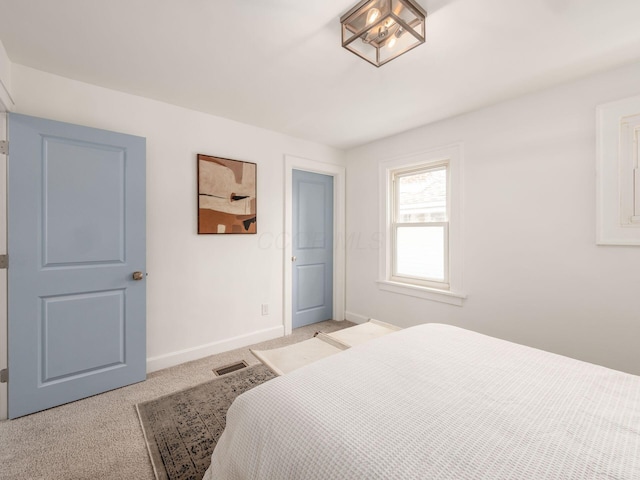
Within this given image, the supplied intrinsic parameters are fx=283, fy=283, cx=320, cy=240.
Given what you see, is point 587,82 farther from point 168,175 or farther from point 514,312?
point 168,175

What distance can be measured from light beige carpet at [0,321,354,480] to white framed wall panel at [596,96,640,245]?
Result: 10.5 ft

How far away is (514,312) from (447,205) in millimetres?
1156

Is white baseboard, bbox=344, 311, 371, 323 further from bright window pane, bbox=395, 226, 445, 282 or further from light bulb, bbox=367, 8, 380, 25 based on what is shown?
light bulb, bbox=367, 8, 380, 25

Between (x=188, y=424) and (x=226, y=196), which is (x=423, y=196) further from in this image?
(x=188, y=424)

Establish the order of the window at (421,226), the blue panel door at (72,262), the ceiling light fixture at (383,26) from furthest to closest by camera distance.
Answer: the window at (421,226) → the blue panel door at (72,262) → the ceiling light fixture at (383,26)

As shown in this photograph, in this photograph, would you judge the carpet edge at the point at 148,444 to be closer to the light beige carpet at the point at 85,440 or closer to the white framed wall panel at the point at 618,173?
the light beige carpet at the point at 85,440

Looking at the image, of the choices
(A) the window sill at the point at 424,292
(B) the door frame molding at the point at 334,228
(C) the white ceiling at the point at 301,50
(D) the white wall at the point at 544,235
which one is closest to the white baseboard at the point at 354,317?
(B) the door frame molding at the point at 334,228

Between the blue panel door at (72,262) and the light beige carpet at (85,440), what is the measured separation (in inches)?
4.8

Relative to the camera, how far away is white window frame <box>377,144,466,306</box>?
2779 mm

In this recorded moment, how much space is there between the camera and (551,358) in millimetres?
1353

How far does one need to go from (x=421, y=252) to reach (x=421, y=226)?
0.97 feet

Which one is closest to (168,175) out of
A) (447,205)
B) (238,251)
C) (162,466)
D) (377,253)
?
(238,251)

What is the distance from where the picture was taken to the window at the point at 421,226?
3000mm

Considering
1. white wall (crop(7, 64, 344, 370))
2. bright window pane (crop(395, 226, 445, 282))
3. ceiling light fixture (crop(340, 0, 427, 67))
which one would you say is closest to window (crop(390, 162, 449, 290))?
bright window pane (crop(395, 226, 445, 282))
